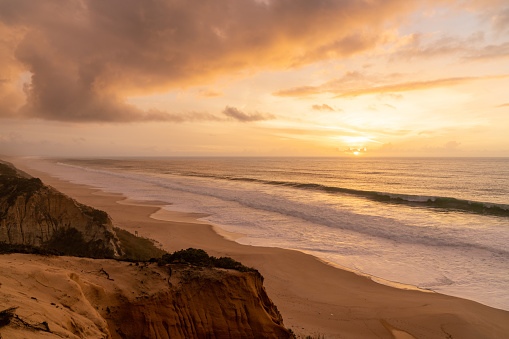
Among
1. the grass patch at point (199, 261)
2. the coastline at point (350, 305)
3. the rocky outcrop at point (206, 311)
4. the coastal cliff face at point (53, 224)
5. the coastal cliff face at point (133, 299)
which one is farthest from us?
the coastal cliff face at point (53, 224)

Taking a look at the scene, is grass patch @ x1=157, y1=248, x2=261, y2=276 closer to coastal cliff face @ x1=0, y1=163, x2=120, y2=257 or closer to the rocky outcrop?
the rocky outcrop

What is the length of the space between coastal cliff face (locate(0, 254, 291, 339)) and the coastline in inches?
118

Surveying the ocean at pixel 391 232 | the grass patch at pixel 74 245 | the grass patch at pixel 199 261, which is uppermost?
the grass patch at pixel 199 261

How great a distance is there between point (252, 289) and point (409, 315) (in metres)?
7.03

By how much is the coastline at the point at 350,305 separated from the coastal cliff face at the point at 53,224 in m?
4.55

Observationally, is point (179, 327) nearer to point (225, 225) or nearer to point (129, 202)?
point (225, 225)

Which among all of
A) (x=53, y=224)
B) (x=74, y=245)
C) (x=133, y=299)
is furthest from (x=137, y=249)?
(x=133, y=299)

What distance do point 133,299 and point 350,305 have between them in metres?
8.58

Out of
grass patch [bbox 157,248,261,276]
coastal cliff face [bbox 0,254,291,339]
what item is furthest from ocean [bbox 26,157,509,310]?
coastal cliff face [bbox 0,254,291,339]

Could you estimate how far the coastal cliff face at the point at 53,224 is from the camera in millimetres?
13164

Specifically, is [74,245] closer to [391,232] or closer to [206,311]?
[206,311]

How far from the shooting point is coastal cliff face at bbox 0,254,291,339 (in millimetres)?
4671

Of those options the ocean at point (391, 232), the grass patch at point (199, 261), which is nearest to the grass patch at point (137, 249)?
the grass patch at point (199, 261)

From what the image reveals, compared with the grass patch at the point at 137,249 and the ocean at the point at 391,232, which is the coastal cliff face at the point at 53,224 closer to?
the grass patch at the point at 137,249
